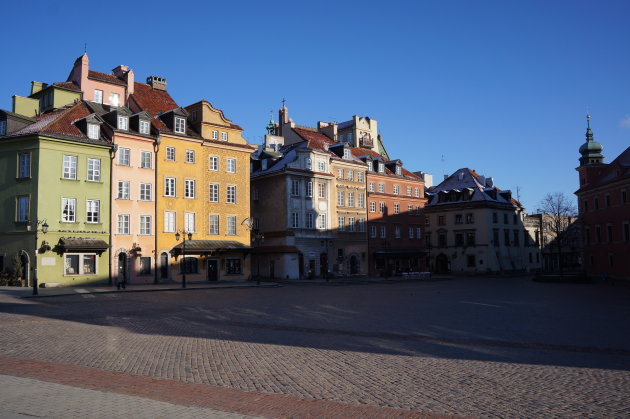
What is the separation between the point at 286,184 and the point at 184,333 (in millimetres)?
41284

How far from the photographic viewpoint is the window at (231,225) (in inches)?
2040

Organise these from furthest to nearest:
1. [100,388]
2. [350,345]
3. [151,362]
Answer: [350,345] → [151,362] → [100,388]

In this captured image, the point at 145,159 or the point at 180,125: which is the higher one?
the point at 180,125

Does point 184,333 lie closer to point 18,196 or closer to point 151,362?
point 151,362

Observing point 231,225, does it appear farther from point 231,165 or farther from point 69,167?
point 69,167

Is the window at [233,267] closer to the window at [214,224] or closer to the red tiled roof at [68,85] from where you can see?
the window at [214,224]

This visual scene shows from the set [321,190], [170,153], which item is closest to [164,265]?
[170,153]

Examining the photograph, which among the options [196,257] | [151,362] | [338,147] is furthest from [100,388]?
[338,147]

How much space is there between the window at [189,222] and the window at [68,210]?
962cm

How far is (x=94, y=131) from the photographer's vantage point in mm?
43156

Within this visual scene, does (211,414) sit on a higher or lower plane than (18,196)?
lower

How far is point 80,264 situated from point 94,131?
10521 millimetres

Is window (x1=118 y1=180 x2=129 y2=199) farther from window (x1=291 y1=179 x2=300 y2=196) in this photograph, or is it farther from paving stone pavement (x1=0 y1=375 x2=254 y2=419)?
paving stone pavement (x1=0 y1=375 x2=254 y2=419)

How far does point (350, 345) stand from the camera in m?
14.7
